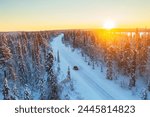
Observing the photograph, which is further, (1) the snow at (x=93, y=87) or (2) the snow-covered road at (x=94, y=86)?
(2) the snow-covered road at (x=94, y=86)

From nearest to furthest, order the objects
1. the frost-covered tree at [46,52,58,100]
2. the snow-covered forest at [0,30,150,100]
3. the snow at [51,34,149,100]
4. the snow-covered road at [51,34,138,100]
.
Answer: the frost-covered tree at [46,52,58,100], the snow-covered forest at [0,30,150,100], the snow at [51,34,149,100], the snow-covered road at [51,34,138,100]

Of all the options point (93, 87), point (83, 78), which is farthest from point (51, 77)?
point (83, 78)

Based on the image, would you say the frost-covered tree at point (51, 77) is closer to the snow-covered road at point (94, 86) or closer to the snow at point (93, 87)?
the snow at point (93, 87)

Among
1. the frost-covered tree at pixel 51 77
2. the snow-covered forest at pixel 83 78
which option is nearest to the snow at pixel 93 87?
the snow-covered forest at pixel 83 78

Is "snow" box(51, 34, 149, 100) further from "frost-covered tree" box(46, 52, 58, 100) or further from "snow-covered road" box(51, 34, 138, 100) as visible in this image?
"frost-covered tree" box(46, 52, 58, 100)

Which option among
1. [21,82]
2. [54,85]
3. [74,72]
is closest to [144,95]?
[54,85]

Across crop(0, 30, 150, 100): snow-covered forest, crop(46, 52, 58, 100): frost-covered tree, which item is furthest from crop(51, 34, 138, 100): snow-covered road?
crop(46, 52, 58, 100): frost-covered tree

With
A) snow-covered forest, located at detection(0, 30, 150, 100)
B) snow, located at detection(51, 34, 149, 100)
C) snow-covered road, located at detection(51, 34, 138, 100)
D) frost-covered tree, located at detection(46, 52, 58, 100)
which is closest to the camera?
frost-covered tree, located at detection(46, 52, 58, 100)

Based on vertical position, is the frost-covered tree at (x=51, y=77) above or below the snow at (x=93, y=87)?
above

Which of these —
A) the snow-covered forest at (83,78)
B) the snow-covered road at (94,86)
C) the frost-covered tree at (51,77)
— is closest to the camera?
the frost-covered tree at (51,77)

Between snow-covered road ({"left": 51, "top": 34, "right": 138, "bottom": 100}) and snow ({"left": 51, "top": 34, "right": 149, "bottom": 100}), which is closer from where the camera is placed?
snow ({"left": 51, "top": 34, "right": 149, "bottom": 100})

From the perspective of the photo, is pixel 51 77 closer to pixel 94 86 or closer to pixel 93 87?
pixel 93 87
